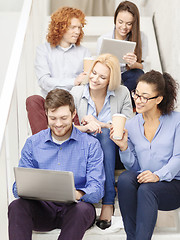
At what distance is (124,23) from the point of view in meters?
3.05

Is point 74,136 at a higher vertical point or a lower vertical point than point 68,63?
lower

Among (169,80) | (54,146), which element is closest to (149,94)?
(169,80)

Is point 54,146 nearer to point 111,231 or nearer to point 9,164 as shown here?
point 9,164

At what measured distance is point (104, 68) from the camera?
251 cm

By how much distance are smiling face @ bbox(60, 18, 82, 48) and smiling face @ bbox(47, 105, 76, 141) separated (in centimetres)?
91

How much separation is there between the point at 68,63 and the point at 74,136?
900mm

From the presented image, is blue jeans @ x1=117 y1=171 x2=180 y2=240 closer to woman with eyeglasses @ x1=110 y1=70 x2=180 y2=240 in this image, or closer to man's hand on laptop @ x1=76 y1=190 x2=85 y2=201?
woman with eyeglasses @ x1=110 y1=70 x2=180 y2=240

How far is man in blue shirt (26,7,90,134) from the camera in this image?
9.53ft

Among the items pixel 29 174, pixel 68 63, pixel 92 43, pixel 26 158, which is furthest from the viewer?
pixel 92 43

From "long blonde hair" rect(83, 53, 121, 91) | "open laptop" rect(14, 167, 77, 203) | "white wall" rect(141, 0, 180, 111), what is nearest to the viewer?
"open laptop" rect(14, 167, 77, 203)

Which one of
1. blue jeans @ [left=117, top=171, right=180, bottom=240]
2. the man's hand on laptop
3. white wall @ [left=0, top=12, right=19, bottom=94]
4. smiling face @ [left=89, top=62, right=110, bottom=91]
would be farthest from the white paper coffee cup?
white wall @ [left=0, top=12, right=19, bottom=94]

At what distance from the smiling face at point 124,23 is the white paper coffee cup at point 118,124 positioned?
1.08m

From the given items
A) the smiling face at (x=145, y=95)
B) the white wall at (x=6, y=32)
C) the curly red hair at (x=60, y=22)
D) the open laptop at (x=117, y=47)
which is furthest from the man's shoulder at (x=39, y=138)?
the white wall at (x=6, y=32)

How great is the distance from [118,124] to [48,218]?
0.53 meters
